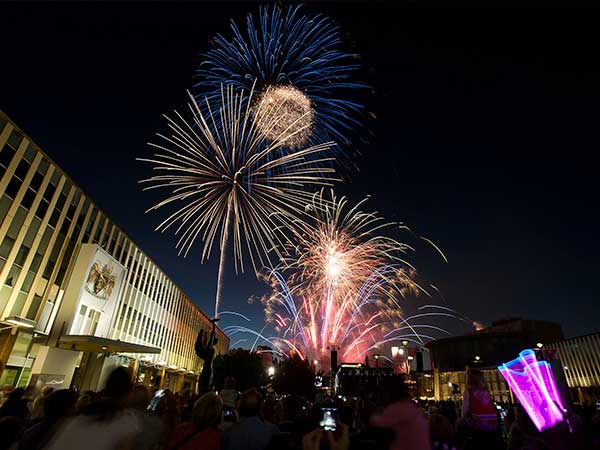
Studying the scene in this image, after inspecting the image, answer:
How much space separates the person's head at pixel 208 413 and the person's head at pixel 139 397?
6.05 ft

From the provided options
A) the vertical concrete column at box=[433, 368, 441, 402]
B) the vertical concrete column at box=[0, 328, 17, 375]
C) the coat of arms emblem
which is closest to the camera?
the vertical concrete column at box=[0, 328, 17, 375]

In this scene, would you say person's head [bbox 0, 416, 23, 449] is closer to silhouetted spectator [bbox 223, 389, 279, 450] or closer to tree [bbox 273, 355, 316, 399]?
silhouetted spectator [bbox 223, 389, 279, 450]

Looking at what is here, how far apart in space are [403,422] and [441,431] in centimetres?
236

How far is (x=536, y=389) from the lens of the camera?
8.52 metres

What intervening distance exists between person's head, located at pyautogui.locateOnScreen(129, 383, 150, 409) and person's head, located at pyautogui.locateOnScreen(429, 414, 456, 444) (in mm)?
4911

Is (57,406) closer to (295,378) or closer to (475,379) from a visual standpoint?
(475,379)

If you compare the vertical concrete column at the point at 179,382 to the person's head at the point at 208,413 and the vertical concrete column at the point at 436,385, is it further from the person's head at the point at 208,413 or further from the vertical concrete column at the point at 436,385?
the vertical concrete column at the point at 436,385

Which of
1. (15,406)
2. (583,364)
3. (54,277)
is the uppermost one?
(583,364)

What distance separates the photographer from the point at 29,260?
22656 mm

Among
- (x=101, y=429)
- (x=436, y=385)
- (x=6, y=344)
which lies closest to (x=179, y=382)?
(x=6, y=344)

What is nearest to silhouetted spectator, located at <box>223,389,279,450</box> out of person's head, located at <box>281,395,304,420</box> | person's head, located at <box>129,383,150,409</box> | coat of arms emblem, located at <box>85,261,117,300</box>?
person's head, located at <box>281,395,304,420</box>

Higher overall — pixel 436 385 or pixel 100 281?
pixel 100 281

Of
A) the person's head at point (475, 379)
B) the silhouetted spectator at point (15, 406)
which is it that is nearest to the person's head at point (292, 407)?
the person's head at point (475, 379)

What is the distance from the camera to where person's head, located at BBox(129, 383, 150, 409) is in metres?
5.57
